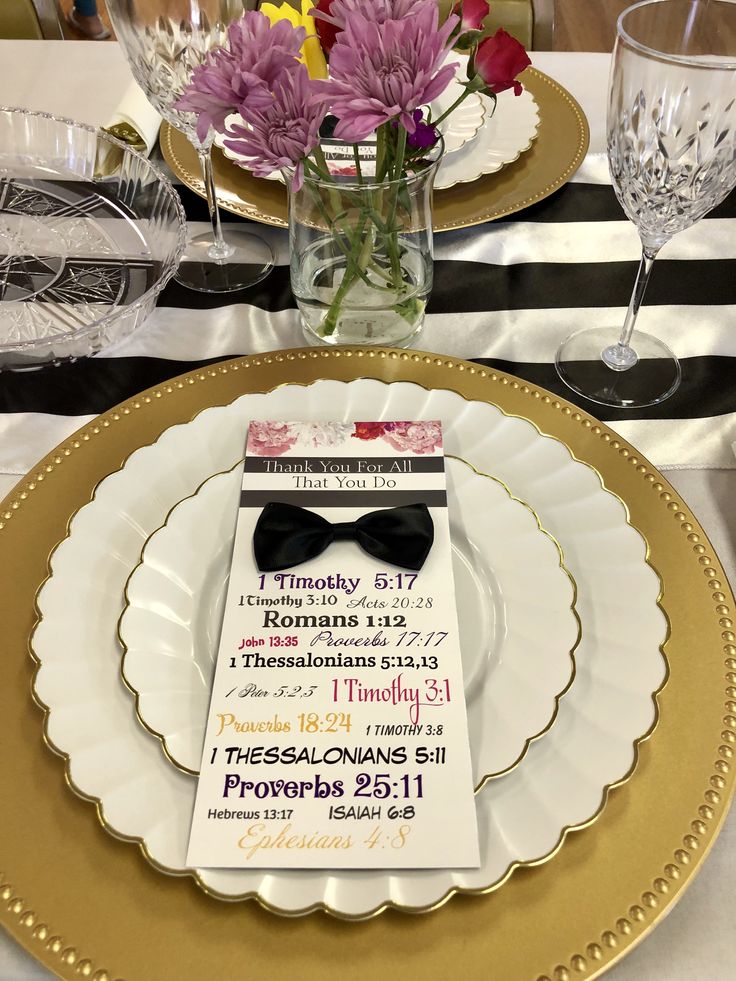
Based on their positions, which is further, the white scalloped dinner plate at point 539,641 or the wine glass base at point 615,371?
the wine glass base at point 615,371

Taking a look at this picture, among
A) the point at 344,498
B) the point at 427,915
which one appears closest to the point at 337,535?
the point at 344,498

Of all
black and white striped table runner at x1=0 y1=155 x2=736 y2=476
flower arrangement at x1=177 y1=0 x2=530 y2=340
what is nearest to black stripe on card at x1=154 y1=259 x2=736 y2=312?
black and white striped table runner at x1=0 y1=155 x2=736 y2=476

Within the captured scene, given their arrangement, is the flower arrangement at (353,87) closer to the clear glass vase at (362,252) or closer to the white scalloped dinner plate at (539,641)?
the clear glass vase at (362,252)

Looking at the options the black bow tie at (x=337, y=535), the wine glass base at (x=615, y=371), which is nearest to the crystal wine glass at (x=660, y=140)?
the wine glass base at (x=615, y=371)

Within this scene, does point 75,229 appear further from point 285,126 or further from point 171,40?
point 285,126

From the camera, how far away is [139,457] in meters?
0.49

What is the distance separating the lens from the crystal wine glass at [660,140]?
47 cm

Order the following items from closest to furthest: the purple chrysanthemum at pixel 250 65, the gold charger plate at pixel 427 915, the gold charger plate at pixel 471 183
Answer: the gold charger plate at pixel 427 915 → the purple chrysanthemum at pixel 250 65 → the gold charger plate at pixel 471 183

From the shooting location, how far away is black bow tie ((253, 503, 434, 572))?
17.3 inches

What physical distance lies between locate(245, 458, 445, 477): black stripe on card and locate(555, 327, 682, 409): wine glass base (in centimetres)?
19

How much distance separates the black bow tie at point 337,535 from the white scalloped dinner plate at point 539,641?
70 millimetres

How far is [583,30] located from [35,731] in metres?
2.90

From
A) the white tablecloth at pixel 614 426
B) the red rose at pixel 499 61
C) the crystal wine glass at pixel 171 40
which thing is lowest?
the white tablecloth at pixel 614 426

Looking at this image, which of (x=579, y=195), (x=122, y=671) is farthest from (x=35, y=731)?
(x=579, y=195)
